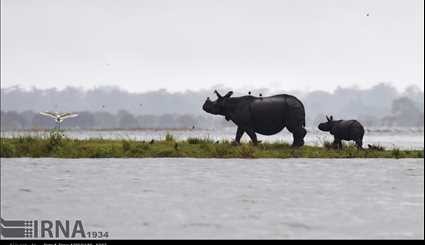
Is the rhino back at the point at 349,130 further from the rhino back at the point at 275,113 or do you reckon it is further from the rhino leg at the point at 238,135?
the rhino leg at the point at 238,135

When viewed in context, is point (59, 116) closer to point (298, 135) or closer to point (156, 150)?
point (156, 150)

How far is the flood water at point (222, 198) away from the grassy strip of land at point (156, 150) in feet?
7.38

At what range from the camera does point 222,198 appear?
11.0 meters

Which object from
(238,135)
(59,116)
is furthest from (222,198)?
(59,116)

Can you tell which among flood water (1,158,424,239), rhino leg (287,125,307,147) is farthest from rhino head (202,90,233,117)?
flood water (1,158,424,239)

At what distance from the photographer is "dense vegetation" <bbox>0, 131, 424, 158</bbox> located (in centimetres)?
1939

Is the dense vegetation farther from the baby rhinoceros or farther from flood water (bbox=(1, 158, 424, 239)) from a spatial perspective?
flood water (bbox=(1, 158, 424, 239))

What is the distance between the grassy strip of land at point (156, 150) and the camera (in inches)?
763

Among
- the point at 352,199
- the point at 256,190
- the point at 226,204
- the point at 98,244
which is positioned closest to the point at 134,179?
A: the point at 256,190

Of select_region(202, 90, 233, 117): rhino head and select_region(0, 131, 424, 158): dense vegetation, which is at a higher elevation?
select_region(202, 90, 233, 117): rhino head

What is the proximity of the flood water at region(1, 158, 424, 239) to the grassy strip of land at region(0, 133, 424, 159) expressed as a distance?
88.5 inches

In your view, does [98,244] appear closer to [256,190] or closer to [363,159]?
[256,190]

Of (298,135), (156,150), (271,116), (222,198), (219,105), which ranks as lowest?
(222,198)

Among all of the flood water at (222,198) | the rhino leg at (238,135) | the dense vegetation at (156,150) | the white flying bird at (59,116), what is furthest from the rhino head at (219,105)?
the flood water at (222,198)
